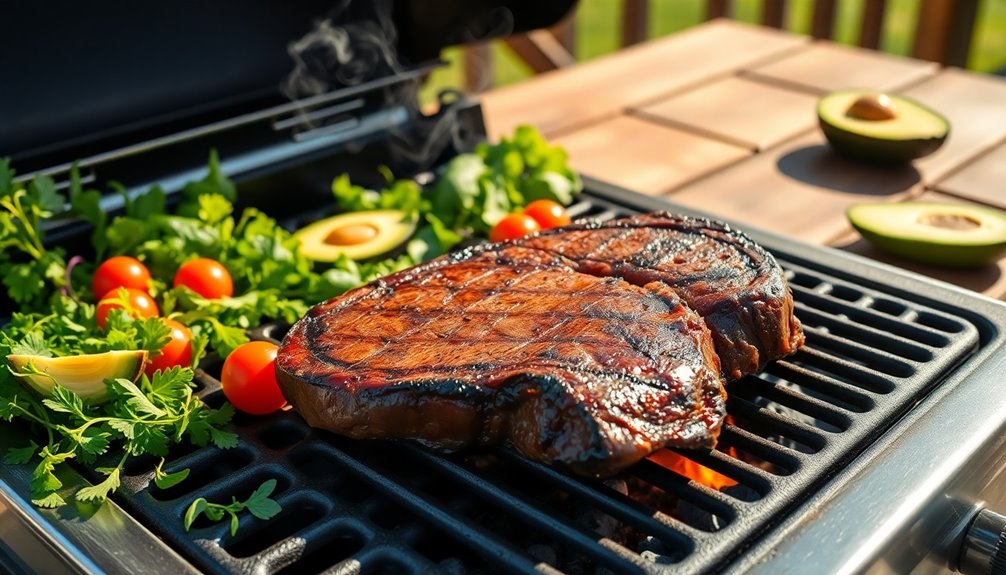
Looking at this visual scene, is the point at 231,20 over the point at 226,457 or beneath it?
over

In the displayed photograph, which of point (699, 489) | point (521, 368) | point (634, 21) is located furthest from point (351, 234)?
point (634, 21)

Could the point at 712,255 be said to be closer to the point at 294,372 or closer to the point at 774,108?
the point at 294,372

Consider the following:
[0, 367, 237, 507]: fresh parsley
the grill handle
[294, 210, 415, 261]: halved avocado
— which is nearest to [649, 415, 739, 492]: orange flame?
the grill handle

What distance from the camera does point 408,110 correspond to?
3330 millimetres

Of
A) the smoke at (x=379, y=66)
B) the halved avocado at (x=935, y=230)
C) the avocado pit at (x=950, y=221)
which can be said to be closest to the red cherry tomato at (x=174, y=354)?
the smoke at (x=379, y=66)

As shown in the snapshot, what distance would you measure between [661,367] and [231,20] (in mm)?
2101

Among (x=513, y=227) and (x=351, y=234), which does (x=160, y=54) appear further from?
(x=513, y=227)

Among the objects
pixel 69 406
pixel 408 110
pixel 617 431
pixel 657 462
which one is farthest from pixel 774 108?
pixel 69 406

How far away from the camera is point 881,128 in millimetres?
3463

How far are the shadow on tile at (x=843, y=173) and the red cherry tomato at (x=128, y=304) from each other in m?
2.23

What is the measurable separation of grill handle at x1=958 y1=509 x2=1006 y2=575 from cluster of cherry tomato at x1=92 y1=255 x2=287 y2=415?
143 centimetres

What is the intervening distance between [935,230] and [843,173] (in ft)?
2.49

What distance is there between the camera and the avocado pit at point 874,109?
3.53 m

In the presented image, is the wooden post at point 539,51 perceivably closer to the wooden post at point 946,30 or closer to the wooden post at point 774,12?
the wooden post at point 774,12
